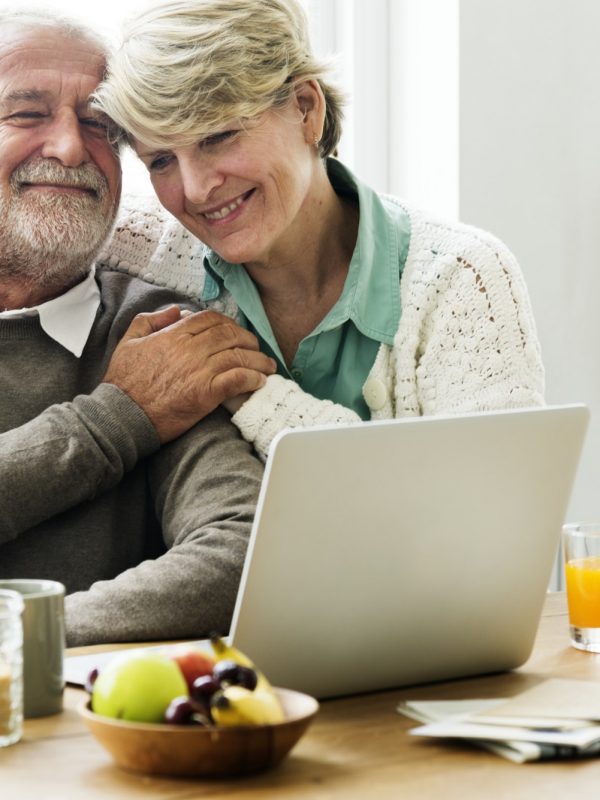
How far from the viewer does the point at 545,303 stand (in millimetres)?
2924

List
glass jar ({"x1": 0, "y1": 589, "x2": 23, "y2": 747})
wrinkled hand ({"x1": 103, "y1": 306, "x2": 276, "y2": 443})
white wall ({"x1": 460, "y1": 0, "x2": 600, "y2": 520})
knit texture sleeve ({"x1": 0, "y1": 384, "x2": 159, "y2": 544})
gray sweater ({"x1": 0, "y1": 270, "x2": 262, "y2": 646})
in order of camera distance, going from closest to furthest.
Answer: glass jar ({"x1": 0, "y1": 589, "x2": 23, "y2": 747}), gray sweater ({"x1": 0, "y1": 270, "x2": 262, "y2": 646}), knit texture sleeve ({"x1": 0, "y1": 384, "x2": 159, "y2": 544}), wrinkled hand ({"x1": 103, "y1": 306, "x2": 276, "y2": 443}), white wall ({"x1": 460, "y1": 0, "x2": 600, "y2": 520})

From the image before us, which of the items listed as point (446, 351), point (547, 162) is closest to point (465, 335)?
point (446, 351)

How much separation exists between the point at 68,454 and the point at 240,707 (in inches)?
35.2

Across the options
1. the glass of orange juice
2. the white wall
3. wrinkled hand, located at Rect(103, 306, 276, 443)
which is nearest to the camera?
the glass of orange juice

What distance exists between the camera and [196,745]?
33.8 inches

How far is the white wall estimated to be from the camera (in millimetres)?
2783

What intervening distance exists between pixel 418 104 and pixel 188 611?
1834 mm

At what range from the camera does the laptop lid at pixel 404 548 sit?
3.32 feet

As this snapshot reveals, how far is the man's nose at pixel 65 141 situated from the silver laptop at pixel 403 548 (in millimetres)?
957

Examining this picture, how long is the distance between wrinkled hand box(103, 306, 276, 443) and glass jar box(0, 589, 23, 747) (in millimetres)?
802

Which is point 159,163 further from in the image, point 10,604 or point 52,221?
point 10,604

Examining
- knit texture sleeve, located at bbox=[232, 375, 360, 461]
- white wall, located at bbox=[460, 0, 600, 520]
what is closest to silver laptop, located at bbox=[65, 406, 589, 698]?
knit texture sleeve, located at bbox=[232, 375, 360, 461]

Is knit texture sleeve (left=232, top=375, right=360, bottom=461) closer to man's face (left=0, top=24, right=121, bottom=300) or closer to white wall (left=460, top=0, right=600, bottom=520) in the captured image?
man's face (left=0, top=24, right=121, bottom=300)

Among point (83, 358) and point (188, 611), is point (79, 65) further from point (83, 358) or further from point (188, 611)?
point (188, 611)
